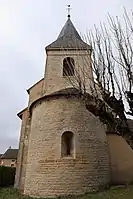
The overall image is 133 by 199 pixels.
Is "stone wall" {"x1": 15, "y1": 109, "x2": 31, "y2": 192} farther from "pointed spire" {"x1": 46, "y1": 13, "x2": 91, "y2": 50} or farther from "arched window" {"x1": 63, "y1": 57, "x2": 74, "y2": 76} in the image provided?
"pointed spire" {"x1": 46, "y1": 13, "x2": 91, "y2": 50}

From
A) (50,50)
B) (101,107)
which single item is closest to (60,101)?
(101,107)

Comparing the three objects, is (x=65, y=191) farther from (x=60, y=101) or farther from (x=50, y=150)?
(x=60, y=101)

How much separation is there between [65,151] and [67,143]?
41cm

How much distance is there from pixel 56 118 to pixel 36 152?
1.88 m

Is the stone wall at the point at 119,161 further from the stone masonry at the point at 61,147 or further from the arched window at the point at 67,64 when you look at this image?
the arched window at the point at 67,64

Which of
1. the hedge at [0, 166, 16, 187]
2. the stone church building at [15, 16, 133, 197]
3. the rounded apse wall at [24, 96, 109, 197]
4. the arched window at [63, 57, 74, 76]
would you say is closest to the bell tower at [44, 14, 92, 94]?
the arched window at [63, 57, 74, 76]

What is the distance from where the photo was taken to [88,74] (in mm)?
9117

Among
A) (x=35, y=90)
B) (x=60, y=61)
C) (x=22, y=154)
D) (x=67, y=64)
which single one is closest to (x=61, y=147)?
(x=22, y=154)

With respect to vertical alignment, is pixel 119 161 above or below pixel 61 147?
below

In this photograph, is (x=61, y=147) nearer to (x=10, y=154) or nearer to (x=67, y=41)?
(x=67, y=41)

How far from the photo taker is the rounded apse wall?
10.0m

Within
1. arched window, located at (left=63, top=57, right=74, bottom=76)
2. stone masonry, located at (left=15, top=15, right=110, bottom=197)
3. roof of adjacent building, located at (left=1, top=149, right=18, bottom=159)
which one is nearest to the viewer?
stone masonry, located at (left=15, top=15, right=110, bottom=197)

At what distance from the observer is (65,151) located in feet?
35.0

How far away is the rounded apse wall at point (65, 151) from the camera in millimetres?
10023
